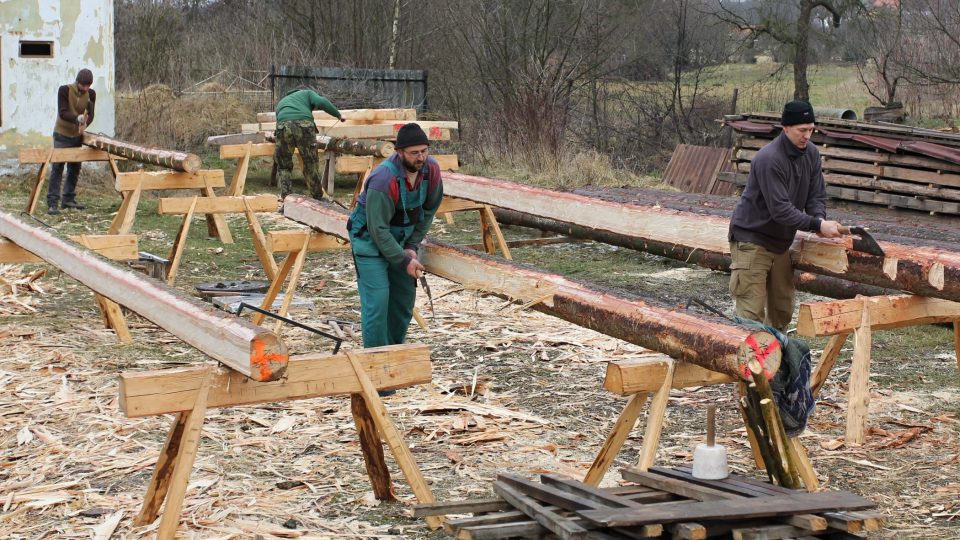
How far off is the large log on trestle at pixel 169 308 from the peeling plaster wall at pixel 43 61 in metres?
8.50

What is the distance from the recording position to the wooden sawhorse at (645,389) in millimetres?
5235

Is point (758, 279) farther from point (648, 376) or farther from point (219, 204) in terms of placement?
point (219, 204)

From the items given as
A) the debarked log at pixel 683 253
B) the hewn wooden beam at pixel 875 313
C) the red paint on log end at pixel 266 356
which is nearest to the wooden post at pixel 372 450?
the red paint on log end at pixel 266 356

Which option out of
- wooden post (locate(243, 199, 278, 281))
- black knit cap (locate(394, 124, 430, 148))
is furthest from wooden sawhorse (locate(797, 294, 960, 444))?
wooden post (locate(243, 199, 278, 281))

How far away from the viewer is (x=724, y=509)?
163 inches

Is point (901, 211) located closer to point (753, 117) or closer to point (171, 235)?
point (753, 117)

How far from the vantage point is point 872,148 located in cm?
1559

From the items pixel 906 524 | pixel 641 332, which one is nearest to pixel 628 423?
pixel 641 332

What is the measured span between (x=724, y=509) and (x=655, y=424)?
1.24 metres

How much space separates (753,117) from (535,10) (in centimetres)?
947

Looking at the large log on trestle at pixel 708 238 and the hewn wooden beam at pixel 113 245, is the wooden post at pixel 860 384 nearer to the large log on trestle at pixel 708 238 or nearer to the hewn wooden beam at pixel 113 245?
the large log on trestle at pixel 708 238

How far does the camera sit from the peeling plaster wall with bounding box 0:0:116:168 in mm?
17812

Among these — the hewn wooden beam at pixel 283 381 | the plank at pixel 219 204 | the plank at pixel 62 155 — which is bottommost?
the hewn wooden beam at pixel 283 381

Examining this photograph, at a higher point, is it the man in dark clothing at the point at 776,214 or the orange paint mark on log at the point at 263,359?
the man in dark clothing at the point at 776,214
